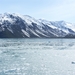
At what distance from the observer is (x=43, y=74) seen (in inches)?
928

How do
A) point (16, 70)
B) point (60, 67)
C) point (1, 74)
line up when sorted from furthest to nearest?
1. point (60, 67)
2. point (16, 70)
3. point (1, 74)

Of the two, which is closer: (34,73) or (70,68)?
(34,73)

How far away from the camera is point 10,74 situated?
23.5 meters

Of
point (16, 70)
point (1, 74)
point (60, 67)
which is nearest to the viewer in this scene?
point (1, 74)

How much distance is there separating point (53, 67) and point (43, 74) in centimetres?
408

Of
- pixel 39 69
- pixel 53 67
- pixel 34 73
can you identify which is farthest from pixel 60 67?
pixel 34 73

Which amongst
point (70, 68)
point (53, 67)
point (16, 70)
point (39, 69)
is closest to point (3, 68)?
point (16, 70)

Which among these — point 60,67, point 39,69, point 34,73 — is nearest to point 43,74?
point 34,73

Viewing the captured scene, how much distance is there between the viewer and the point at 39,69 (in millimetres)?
26203

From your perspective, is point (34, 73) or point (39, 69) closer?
point (34, 73)

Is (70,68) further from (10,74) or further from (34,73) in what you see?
(10,74)

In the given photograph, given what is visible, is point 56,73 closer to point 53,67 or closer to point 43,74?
point 43,74

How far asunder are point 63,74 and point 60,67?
3.91 meters

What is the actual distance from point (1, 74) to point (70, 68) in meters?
8.55
